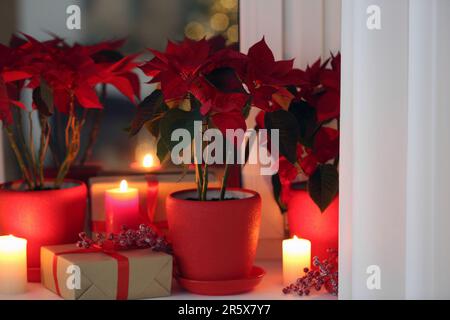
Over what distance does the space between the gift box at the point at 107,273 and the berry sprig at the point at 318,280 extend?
0.19 m

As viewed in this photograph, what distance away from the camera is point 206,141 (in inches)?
42.4

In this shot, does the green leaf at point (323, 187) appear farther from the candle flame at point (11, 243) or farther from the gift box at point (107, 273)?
the candle flame at point (11, 243)

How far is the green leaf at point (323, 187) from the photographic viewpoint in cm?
110

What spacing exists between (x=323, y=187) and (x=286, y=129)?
0.11m

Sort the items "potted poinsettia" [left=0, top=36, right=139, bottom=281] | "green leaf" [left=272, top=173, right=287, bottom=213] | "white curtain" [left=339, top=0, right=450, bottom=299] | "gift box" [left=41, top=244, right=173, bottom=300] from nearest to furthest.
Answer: "white curtain" [left=339, top=0, right=450, bottom=299], "gift box" [left=41, top=244, right=173, bottom=300], "potted poinsettia" [left=0, top=36, right=139, bottom=281], "green leaf" [left=272, top=173, right=287, bottom=213]

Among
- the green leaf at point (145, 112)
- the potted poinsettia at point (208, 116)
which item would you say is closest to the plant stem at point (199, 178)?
the potted poinsettia at point (208, 116)

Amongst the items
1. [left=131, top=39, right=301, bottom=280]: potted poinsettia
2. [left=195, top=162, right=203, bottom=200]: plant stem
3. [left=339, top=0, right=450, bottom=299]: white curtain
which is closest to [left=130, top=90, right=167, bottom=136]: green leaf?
[left=131, top=39, right=301, bottom=280]: potted poinsettia

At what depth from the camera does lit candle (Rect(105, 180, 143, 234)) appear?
118cm

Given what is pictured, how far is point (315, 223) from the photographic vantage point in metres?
1.14

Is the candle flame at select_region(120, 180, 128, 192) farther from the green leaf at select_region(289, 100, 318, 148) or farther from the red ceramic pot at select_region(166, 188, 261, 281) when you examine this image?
the green leaf at select_region(289, 100, 318, 148)

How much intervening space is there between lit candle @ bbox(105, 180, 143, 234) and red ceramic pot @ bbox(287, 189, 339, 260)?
0.26 metres

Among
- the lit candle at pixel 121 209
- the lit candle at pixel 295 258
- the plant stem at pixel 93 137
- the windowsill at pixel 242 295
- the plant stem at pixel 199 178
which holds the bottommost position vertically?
the windowsill at pixel 242 295

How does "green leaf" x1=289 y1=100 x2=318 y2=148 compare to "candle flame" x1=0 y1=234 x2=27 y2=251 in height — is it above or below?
above
